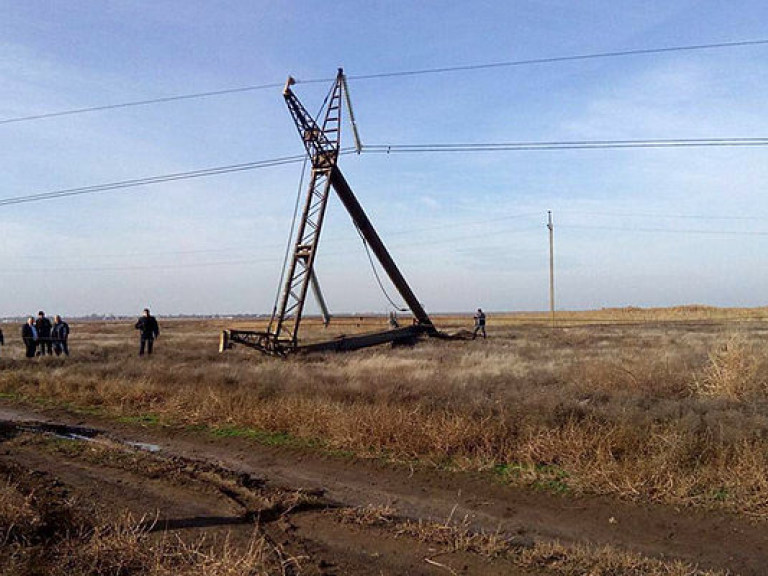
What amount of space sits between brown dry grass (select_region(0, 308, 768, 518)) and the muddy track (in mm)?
399

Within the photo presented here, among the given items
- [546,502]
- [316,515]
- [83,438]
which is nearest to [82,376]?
[83,438]

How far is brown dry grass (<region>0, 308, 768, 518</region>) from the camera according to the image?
22.5ft

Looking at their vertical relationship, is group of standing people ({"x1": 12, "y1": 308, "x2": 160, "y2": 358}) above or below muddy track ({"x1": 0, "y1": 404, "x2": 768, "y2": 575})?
above

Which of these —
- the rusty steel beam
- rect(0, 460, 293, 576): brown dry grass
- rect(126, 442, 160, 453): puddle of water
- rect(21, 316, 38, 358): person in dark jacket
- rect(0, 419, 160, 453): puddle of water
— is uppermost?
the rusty steel beam

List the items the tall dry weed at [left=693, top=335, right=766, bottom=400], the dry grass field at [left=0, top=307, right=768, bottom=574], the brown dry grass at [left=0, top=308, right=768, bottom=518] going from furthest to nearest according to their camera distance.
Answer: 1. the tall dry weed at [left=693, top=335, right=766, bottom=400]
2. the brown dry grass at [left=0, top=308, right=768, bottom=518]
3. the dry grass field at [left=0, top=307, right=768, bottom=574]

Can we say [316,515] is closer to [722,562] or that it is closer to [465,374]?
[722,562]

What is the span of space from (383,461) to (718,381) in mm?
6494

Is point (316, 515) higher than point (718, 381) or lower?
lower

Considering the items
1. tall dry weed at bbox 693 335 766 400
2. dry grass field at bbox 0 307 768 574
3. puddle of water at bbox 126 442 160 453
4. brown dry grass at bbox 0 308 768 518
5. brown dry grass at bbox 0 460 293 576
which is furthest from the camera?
tall dry weed at bbox 693 335 766 400

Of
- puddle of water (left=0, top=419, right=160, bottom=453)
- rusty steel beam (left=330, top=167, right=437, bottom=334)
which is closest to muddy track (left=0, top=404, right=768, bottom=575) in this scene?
puddle of water (left=0, top=419, right=160, bottom=453)

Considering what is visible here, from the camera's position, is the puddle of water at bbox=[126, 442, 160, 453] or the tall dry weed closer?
the puddle of water at bbox=[126, 442, 160, 453]

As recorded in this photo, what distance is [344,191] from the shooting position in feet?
75.6

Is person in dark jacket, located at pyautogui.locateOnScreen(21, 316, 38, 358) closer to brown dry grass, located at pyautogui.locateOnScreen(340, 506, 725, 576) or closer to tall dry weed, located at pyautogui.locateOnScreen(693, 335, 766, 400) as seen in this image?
brown dry grass, located at pyautogui.locateOnScreen(340, 506, 725, 576)

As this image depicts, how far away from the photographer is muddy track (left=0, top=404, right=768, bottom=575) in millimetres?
5180
